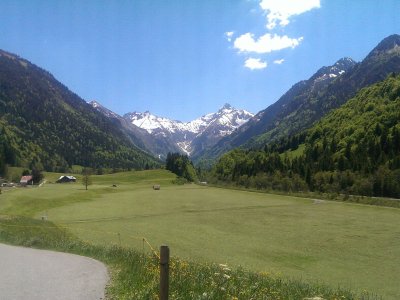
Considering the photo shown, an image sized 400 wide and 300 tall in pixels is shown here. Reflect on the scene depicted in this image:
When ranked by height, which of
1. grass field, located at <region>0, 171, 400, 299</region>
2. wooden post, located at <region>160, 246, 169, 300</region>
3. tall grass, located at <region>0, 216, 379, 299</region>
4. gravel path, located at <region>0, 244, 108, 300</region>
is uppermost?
wooden post, located at <region>160, 246, 169, 300</region>

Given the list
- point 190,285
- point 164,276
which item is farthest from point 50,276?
point 164,276

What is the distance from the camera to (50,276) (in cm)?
1897

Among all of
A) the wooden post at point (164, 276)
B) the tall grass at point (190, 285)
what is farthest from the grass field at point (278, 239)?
the wooden post at point (164, 276)

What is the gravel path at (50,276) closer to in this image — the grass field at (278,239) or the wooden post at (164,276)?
the wooden post at (164,276)

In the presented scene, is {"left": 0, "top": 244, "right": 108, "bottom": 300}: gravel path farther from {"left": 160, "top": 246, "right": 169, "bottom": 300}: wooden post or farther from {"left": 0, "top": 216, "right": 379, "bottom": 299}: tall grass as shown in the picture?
{"left": 160, "top": 246, "right": 169, "bottom": 300}: wooden post

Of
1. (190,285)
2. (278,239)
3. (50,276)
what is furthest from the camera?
(278,239)

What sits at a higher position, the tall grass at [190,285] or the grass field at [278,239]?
the tall grass at [190,285]

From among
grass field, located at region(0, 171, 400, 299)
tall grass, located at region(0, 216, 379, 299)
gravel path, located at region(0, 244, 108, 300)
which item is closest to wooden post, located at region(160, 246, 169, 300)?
tall grass, located at region(0, 216, 379, 299)

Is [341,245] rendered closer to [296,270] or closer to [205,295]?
[296,270]

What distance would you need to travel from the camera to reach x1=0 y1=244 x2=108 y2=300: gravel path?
15.7 m

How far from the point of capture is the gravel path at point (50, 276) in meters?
15.7

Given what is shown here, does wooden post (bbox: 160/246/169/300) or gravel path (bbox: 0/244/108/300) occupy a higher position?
wooden post (bbox: 160/246/169/300)

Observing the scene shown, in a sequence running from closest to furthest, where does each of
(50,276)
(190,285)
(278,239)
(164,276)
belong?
(164,276) → (190,285) → (50,276) → (278,239)

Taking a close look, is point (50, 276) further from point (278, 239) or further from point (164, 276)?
point (278, 239)
